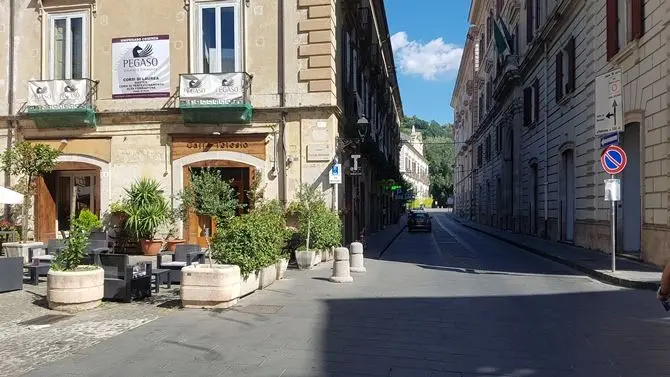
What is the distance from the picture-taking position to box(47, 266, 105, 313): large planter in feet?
27.8

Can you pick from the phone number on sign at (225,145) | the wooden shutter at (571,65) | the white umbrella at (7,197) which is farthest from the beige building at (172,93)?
the wooden shutter at (571,65)

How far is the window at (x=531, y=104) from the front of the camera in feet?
92.9

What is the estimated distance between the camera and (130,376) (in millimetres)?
5332

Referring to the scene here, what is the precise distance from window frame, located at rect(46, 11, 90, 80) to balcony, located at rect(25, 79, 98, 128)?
1.28ft

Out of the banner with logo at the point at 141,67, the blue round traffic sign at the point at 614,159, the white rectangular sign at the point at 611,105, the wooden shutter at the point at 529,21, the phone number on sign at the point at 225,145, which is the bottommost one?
the blue round traffic sign at the point at 614,159

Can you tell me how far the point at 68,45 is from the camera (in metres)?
18.4

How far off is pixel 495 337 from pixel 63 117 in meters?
15.4

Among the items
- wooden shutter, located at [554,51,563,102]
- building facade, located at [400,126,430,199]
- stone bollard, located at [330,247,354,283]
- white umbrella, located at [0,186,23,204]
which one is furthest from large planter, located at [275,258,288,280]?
building facade, located at [400,126,430,199]

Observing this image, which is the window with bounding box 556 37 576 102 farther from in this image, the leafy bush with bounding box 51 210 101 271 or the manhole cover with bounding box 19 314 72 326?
the manhole cover with bounding box 19 314 72 326

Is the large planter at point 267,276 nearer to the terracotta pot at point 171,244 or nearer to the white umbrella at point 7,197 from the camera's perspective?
the white umbrella at point 7,197

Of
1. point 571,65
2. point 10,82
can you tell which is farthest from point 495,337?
point 10,82

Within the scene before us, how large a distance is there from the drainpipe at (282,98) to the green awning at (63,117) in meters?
5.91

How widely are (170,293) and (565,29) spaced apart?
19.1m

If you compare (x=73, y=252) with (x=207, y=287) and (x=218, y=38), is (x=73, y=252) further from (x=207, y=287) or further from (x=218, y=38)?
(x=218, y=38)
